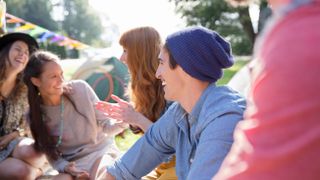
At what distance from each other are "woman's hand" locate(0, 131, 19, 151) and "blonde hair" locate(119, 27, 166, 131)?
4.22ft

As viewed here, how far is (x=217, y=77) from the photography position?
222cm

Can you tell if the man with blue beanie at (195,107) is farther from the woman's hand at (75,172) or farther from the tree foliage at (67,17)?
the tree foliage at (67,17)

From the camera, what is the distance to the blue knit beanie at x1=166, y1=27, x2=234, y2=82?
213 centimetres

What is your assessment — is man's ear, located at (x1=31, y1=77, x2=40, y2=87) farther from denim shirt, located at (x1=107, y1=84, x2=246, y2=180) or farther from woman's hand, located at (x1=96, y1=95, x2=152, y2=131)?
denim shirt, located at (x1=107, y1=84, x2=246, y2=180)

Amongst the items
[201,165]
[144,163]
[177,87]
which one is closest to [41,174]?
[144,163]

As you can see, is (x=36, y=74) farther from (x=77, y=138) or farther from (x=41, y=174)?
(x=41, y=174)

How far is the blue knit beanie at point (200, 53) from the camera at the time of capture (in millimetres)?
2133

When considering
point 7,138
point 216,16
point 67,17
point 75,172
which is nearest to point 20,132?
point 7,138

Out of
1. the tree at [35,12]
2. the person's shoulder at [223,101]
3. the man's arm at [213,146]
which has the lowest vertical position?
the tree at [35,12]

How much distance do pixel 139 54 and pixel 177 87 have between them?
1.19 m

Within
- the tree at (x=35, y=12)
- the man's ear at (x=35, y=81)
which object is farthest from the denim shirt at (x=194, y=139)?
the tree at (x=35, y=12)

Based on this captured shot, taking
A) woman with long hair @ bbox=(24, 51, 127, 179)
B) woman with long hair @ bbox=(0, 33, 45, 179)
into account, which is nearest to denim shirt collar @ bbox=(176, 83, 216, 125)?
woman with long hair @ bbox=(24, 51, 127, 179)

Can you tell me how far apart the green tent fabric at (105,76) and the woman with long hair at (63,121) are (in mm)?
3839

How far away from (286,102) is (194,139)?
140 centimetres
